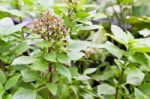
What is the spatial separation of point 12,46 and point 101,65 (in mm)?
566

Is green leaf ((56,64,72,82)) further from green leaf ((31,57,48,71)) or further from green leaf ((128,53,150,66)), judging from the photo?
green leaf ((128,53,150,66))

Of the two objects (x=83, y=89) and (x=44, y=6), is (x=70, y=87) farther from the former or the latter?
(x=44, y=6)

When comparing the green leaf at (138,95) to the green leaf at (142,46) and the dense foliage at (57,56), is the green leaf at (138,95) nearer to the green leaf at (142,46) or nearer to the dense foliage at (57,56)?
the dense foliage at (57,56)

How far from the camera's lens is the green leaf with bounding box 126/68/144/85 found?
889mm

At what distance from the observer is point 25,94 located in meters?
0.83

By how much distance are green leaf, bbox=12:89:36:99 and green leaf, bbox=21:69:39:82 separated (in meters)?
0.03

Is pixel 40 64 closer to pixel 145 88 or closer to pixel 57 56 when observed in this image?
pixel 57 56

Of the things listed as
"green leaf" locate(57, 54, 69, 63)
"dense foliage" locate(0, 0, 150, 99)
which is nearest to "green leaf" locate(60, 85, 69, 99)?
"dense foliage" locate(0, 0, 150, 99)

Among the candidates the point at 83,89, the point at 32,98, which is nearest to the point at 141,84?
the point at 83,89

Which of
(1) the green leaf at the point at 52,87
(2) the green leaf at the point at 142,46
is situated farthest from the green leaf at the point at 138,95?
(1) the green leaf at the point at 52,87

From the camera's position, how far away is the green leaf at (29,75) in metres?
0.85

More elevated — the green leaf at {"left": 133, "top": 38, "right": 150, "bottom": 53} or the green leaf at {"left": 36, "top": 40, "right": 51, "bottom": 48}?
the green leaf at {"left": 36, "top": 40, "right": 51, "bottom": 48}

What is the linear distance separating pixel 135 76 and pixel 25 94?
279 mm

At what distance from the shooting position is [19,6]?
1275 millimetres
